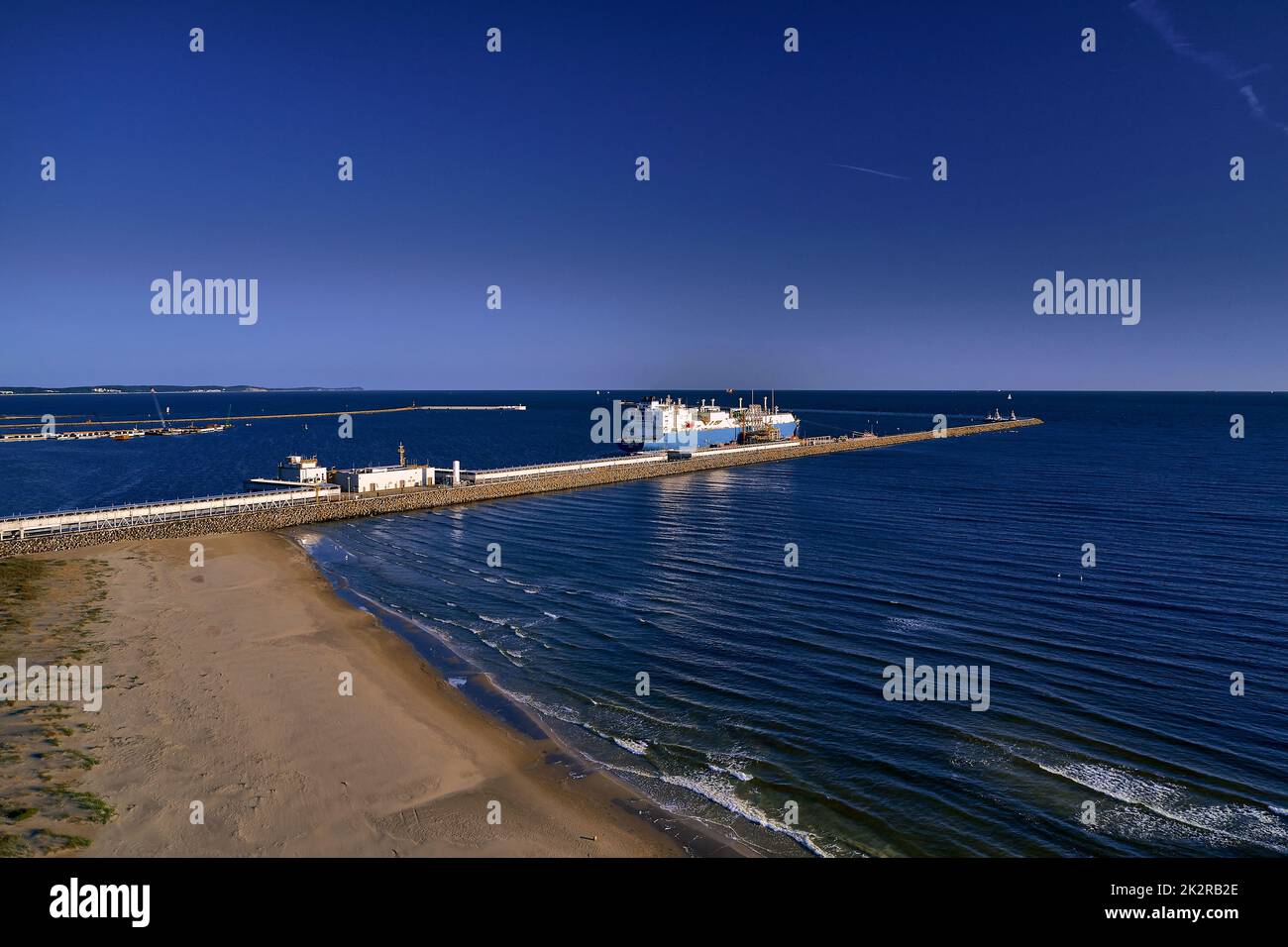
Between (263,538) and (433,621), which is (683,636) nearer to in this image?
(433,621)

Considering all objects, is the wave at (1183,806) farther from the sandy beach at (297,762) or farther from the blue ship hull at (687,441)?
the blue ship hull at (687,441)

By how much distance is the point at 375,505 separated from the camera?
195 feet

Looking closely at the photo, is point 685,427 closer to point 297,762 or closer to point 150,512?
point 150,512

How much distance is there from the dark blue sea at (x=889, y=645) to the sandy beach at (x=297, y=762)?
2.56 meters

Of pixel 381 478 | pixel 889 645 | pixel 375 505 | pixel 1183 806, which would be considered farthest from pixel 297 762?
pixel 381 478

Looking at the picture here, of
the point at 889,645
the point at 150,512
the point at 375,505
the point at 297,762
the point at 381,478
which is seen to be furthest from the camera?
the point at 381,478

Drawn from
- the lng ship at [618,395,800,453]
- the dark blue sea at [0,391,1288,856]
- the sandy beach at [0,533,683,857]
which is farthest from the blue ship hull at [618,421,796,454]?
the sandy beach at [0,533,683,857]

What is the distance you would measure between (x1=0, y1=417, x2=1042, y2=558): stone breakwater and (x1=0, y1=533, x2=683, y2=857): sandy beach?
14.7m

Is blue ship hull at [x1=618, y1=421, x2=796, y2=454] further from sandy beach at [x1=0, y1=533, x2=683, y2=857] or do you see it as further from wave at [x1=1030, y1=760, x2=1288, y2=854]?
wave at [x1=1030, y1=760, x2=1288, y2=854]

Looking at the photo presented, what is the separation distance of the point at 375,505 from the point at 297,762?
143 ft

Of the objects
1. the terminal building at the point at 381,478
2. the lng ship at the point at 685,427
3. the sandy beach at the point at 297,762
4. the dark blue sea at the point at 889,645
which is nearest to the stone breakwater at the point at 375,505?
the terminal building at the point at 381,478

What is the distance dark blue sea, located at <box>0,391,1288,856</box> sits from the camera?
17.1 m

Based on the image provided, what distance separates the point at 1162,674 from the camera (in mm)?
24453

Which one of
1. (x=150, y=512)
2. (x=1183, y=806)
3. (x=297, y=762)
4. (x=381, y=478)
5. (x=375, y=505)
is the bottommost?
(x=1183, y=806)
